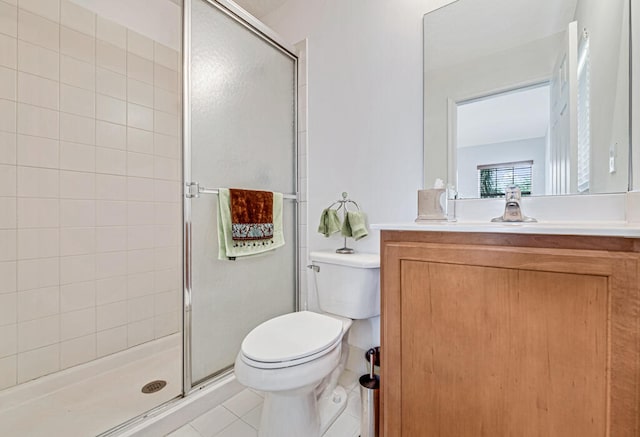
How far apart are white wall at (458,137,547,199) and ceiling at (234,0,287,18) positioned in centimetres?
168

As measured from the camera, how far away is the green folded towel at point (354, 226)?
148 cm

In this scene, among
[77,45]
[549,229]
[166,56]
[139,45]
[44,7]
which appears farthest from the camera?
[166,56]

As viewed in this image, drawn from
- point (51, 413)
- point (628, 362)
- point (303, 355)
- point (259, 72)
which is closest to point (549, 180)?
point (628, 362)

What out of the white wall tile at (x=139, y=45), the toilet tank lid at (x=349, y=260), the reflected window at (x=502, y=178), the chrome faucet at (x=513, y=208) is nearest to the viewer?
the chrome faucet at (x=513, y=208)

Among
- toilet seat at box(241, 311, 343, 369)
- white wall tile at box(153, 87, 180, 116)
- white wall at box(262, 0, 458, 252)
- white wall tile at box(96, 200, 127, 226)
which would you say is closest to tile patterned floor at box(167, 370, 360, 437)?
toilet seat at box(241, 311, 343, 369)

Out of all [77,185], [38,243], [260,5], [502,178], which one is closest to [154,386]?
[38,243]

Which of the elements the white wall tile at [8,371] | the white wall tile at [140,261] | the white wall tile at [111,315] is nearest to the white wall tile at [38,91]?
the white wall tile at [140,261]

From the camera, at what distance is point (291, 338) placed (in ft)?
3.44

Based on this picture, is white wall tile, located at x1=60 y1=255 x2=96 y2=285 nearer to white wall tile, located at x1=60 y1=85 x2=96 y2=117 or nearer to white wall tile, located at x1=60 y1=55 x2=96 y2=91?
white wall tile, located at x1=60 y1=85 x2=96 y2=117

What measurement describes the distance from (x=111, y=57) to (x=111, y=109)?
1.05ft

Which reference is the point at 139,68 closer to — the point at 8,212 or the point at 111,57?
the point at 111,57

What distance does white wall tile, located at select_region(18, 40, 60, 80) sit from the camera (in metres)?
1.39

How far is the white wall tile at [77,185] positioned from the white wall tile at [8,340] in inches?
27.3

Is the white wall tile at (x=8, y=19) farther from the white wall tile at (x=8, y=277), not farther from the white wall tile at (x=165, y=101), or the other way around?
the white wall tile at (x=8, y=277)
